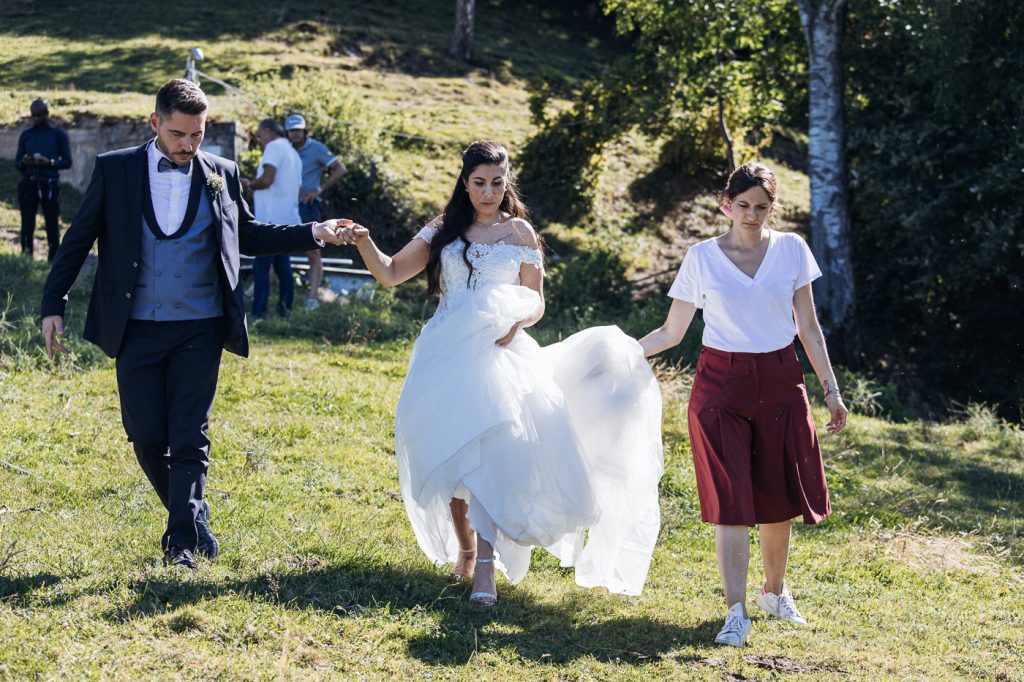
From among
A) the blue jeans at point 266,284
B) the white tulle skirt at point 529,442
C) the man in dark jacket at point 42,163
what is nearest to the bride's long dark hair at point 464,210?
the white tulle skirt at point 529,442

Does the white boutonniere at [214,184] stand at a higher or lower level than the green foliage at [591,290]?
higher

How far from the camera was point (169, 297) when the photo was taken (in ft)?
17.8

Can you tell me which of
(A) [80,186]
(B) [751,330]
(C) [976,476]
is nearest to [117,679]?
(B) [751,330]

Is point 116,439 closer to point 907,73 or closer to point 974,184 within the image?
point 974,184

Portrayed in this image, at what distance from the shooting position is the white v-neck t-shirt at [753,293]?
562cm

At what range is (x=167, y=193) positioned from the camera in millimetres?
5480

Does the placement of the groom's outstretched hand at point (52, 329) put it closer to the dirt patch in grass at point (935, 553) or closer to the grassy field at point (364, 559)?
the grassy field at point (364, 559)

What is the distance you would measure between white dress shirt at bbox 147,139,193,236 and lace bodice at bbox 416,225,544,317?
3.93ft

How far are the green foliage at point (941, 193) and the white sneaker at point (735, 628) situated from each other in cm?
1074

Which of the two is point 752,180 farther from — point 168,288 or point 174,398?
point 174,398

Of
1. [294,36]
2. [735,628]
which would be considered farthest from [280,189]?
[294,36]

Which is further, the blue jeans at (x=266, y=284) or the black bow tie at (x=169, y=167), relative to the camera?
the blue jeans at (x=266, y=284)

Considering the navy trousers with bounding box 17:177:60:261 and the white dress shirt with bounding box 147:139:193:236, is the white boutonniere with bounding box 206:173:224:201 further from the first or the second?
the navy trousers with bounding box 17:177:60:261

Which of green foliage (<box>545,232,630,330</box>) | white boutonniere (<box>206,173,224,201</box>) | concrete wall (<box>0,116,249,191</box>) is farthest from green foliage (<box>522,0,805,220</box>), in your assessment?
white boutonniere (<box>206,173,224,201</box>)
